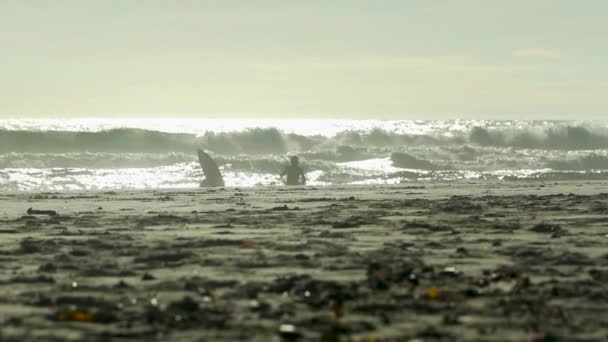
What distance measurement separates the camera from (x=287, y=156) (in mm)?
46812

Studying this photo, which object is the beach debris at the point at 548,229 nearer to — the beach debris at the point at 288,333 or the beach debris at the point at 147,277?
the beach debris at the point at 147,277

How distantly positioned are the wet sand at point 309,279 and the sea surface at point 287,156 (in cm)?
2219

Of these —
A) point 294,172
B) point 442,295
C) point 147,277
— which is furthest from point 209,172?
point 442,295

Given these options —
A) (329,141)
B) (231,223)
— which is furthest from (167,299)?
(329,141)

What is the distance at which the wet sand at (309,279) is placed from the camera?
16.8ft

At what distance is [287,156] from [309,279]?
131ft

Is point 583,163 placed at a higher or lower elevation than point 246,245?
lower

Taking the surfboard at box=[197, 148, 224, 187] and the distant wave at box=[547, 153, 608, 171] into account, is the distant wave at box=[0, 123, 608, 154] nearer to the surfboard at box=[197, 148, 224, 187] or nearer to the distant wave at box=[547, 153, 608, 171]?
the distant wave at box=[547, 153, 608, 171]

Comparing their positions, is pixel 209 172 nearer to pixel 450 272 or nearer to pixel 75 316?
pixel 450 272

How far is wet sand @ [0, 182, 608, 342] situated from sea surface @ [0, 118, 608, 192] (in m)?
22.2

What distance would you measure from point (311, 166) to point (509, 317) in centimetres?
3694

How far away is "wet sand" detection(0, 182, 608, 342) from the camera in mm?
5113

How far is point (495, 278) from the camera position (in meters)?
6.80

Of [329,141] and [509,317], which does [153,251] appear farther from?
[329,141]
